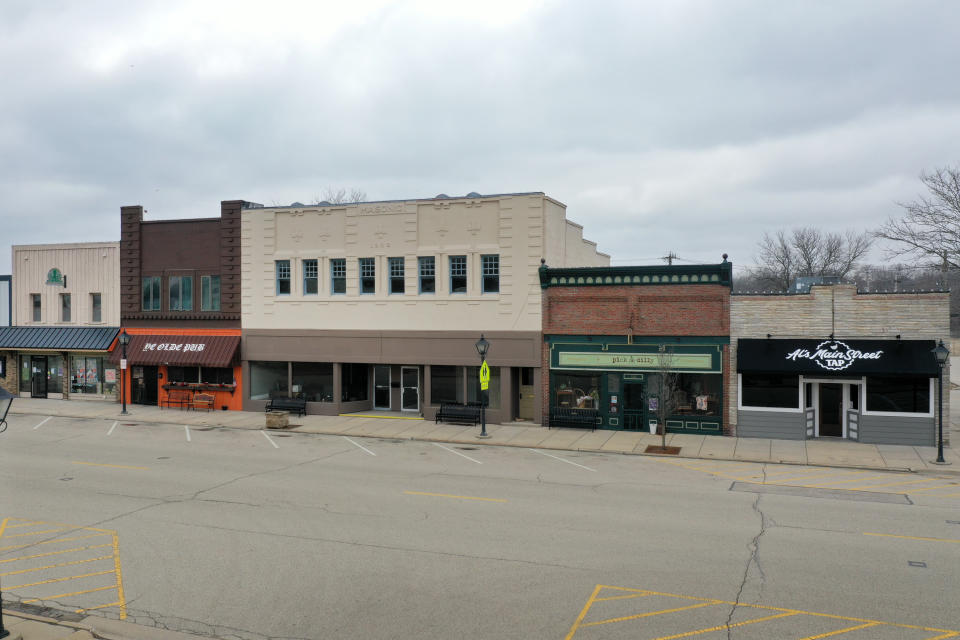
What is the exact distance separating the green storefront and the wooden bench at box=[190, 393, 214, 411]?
1627 centimetres

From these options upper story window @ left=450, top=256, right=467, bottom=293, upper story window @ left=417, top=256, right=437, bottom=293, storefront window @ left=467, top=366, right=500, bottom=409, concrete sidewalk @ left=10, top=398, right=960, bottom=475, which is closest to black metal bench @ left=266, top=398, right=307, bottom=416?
concrete sidewalk @ left=10, top=398, right=960, bottom=475

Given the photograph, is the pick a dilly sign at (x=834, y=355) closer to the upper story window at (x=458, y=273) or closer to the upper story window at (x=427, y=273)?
the upper story window at (x=458, y=273)

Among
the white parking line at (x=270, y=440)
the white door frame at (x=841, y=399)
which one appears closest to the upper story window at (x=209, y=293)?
the white parking line at (x=270, y=440)

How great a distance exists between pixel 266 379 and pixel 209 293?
197 inches

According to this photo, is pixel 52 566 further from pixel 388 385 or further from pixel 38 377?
pixel 38 377

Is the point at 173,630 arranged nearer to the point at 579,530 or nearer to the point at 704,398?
the point at 579,530

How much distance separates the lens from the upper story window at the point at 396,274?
30.3 meters

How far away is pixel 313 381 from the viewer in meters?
31.9

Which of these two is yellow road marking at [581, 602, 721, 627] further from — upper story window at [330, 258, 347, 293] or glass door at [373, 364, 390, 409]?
upper story window at [330, 258, 347, 293]

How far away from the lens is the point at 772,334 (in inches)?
982

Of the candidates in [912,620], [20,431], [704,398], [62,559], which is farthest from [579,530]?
[20,431]

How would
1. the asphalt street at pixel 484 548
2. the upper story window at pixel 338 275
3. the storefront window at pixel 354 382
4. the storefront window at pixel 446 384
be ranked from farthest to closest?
the storefront window at pixel 354 382 < the upper story window at pixel 338 275 < the storefront window at pixel 446 384 < the asphalt street at pixel 484 548

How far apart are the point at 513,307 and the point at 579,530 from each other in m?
15.6

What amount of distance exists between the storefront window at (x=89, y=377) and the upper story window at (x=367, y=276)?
1483 centimetres
